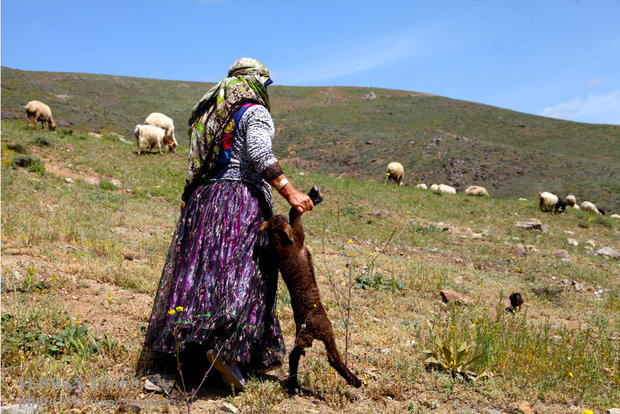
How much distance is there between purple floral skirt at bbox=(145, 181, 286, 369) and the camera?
274 cm

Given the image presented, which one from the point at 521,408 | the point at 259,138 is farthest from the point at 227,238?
the point at 521,408

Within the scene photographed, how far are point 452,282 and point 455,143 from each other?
29.8 meters

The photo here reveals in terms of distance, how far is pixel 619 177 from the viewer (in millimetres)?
25547

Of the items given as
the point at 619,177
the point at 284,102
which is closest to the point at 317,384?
the point at 619,177

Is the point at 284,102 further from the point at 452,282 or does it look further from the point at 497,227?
the point at 452,282

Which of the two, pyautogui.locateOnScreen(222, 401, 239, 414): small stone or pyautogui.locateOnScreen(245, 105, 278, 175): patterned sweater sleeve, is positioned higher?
pyautogui.locateOnScreen(245, 105, 278, 175): patterned sweater sleeve

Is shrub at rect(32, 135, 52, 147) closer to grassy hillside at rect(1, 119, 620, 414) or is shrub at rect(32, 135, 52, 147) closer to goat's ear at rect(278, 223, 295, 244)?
grassy hillside at rect(1, 119, 620, 414)

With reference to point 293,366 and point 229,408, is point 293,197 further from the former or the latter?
point 229,408

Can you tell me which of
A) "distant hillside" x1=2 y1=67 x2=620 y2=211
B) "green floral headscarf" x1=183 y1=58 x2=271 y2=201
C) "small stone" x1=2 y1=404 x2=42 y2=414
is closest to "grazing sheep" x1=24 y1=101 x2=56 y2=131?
"distant hillside" x1=2 y1=67 x2=620 y2=211

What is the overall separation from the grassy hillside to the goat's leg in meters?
0.08

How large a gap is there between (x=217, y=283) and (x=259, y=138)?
98 centimetres

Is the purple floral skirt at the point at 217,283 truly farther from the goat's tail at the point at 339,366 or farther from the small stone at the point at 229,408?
the goat's tail at the point at 339,366

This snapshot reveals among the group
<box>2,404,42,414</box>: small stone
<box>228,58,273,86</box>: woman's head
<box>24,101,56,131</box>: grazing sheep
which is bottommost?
<box>2,404,42,414</box>: small stone

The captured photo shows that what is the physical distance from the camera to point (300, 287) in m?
2.83
